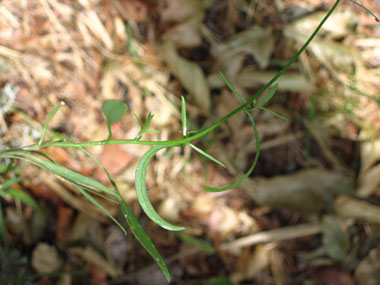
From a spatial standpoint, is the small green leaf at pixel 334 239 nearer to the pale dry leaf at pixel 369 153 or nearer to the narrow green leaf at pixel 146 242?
the pale dry leaf at pixel 369 153

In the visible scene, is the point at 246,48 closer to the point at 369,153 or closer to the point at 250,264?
the point at 369,153

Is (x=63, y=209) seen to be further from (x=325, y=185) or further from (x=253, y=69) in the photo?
(x=325, y=185)

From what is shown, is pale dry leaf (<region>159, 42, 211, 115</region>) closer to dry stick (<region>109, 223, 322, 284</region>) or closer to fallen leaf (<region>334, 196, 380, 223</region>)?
dry stick (<region>109, 223, 322, 284</region>)

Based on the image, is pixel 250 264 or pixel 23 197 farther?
pixel 250 264

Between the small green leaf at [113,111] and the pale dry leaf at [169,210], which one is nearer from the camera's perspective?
the small green leaf at [113,111]

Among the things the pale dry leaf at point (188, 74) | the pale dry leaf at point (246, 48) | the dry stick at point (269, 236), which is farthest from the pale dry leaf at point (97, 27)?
the dry stick at point (269, 236)

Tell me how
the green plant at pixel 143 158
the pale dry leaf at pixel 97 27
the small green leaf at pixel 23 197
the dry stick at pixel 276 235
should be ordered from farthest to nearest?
1. the dry stick at pixel 276 235
2. the pale dry leaf at pixel 97 27
3. the small green leaf at pixel 23 197
4. the green plant at pixel 143 158

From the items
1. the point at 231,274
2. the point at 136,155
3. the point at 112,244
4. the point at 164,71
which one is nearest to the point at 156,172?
the point at 136,155

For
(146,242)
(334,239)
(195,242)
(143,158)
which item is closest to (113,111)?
(143,158)
